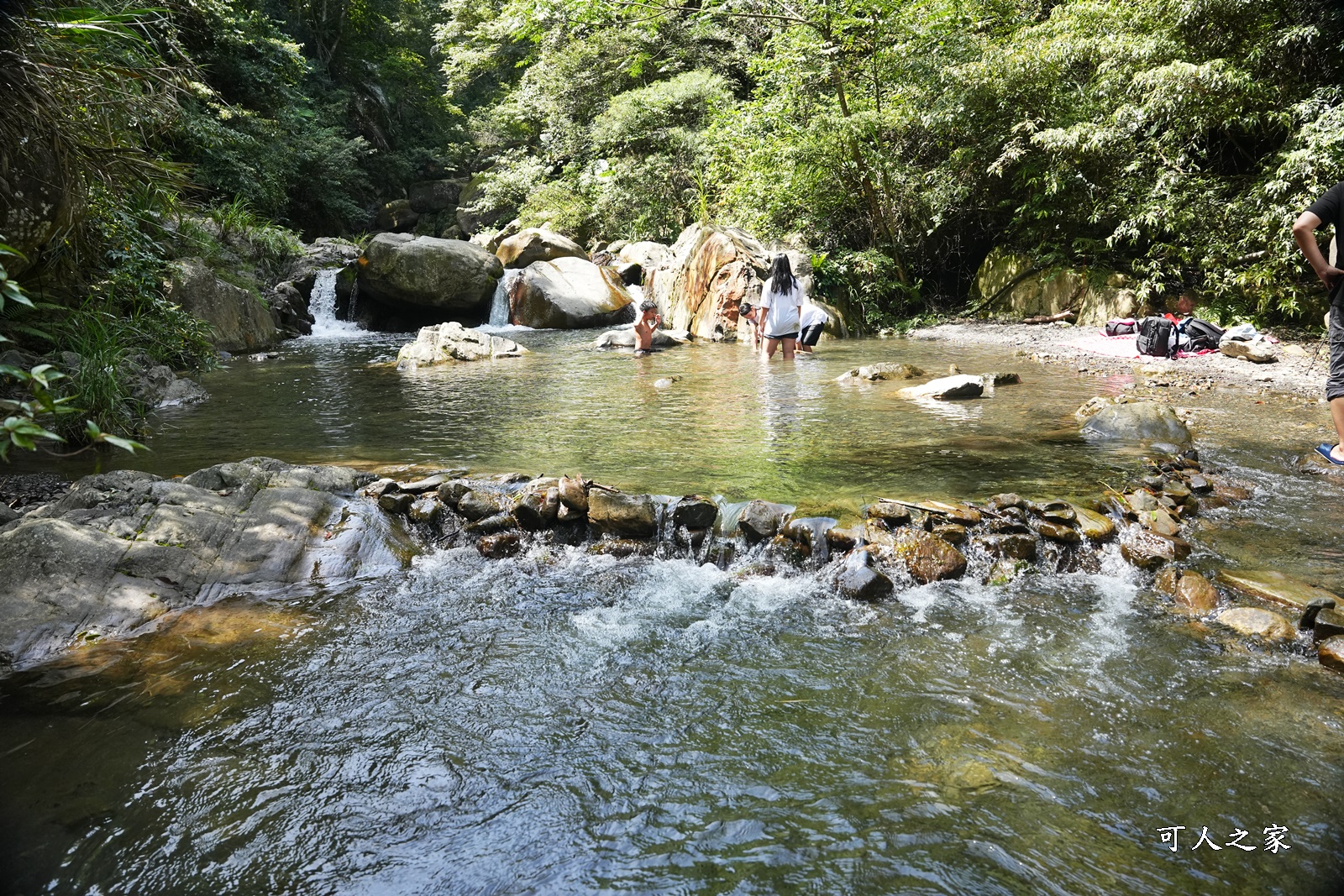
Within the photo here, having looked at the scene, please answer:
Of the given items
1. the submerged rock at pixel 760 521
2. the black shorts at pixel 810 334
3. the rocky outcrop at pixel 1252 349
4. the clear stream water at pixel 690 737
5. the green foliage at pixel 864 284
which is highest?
the green foliage at pixel 864 284

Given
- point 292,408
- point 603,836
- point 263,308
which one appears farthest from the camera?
point 263,308

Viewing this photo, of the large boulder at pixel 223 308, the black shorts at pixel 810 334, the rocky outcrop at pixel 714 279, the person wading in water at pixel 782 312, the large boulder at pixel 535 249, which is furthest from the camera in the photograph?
the large boulder at pixel 535 249

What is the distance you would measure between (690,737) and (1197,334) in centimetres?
1156

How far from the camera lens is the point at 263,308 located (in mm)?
15297

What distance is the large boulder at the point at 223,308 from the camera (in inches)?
501

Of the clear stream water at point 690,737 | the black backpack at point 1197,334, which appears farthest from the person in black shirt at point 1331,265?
the black backpack at point 1197,334

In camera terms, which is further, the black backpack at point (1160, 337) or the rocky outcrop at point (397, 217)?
the rocky outcrop at point (397, 217)

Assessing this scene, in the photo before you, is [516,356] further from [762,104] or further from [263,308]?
[762,104]

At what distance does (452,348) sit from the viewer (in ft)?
45.3

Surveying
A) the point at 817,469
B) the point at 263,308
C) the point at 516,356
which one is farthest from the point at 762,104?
the point at 817,469

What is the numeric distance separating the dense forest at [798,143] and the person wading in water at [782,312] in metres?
4.89

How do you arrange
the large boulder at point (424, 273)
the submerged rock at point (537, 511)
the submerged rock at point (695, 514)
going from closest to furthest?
1. the submerged rock at point (695, 514)
2. the submerged rock at point (537, 511)
3. the large boulder at point (424, 273)

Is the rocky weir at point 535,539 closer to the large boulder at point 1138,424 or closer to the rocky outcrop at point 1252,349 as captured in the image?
the large boulder at point 1138,424

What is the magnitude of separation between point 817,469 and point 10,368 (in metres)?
5.10
